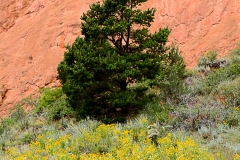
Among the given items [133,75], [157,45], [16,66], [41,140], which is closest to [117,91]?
[133,75]

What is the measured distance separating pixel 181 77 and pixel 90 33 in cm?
378

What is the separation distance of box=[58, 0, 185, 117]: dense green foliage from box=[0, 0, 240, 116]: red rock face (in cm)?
411

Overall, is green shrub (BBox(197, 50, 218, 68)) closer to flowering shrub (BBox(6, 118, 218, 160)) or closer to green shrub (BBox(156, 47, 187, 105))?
green shrub (BBox(156, 47, 187, 105))

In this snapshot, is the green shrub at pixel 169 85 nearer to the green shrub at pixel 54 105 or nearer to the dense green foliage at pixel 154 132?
the dense green foliage at pixel 154 132

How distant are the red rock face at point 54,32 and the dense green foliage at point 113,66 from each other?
411 centimetres

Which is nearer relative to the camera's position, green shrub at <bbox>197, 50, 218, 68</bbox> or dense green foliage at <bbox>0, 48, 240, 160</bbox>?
dense green foliage at <bbox>0, 48, 240, 160</bbox>

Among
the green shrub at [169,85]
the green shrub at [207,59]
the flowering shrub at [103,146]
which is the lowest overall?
the green shrub at [207,59]

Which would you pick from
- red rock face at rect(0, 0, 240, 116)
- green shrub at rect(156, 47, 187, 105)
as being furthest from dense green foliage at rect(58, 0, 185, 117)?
red rock face at rect(0, 0, 240, 116)

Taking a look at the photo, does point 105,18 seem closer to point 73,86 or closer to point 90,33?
point 90,33

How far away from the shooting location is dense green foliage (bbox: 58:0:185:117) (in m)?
9.41

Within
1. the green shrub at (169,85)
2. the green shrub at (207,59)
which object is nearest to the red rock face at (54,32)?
the green shrub at (207,59)

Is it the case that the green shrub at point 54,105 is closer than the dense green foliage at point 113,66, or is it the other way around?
the dense green foliage at point 113,66

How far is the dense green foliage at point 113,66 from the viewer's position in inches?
370

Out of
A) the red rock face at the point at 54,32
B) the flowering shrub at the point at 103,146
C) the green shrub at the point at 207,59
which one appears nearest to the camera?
the flowering shrub at the point at 103,146
